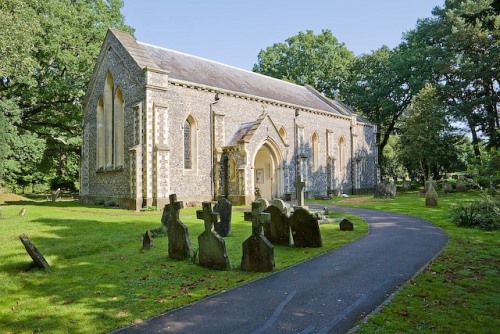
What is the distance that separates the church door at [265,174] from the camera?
26.6m

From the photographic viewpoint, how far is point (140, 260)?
28.6 ft

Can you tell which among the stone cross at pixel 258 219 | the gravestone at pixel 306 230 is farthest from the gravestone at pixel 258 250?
the gravestone at pixel 306 230

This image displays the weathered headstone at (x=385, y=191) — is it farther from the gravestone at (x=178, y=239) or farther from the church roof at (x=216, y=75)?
the gravestone at (x=178, y=239)

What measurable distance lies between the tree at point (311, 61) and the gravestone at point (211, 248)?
1654 inches

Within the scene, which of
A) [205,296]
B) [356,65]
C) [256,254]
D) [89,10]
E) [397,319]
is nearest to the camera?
[397,319]

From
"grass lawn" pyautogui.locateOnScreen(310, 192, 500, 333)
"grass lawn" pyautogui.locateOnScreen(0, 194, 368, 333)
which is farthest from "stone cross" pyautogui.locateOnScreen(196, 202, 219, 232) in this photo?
"grass lawn" pyautogui.locateOnScreen(310, 192, 500, 333)

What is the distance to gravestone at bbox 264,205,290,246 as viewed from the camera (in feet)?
33.9

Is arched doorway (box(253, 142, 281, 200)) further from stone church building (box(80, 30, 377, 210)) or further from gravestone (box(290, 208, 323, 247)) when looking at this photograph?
gravestone (box(290, 208, 323, 247))

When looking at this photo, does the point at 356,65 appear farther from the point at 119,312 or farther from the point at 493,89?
the point at 119,312

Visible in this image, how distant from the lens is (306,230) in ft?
33.1

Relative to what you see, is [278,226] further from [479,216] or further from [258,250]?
[479,216]

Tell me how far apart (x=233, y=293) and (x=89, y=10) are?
32.1m

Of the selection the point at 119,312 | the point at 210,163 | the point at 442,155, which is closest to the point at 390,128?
the point at 442,155

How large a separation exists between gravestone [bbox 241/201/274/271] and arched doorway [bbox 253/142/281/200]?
1737 cm
